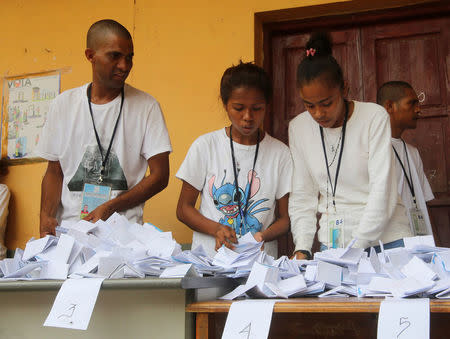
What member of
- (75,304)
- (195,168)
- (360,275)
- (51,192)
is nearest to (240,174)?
(195,168)

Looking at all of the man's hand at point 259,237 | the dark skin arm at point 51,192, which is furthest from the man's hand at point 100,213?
the man's hand at point 259,237

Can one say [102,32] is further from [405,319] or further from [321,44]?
[405,319]

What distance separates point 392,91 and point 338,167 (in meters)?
1.21

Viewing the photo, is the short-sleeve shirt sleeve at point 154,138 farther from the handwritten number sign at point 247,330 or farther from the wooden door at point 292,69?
the handwritten number sign at point 247,330

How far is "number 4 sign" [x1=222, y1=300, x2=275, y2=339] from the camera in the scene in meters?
1.13

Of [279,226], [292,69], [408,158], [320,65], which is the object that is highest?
[292,69]

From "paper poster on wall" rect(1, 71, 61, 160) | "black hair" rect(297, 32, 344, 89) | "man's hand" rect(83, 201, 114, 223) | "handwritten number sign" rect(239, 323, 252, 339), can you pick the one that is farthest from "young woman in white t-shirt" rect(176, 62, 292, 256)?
"paper poster on wall" rect(1, 71, 61, 160)

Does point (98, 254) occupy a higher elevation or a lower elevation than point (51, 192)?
lower

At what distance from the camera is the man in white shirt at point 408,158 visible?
107 inches

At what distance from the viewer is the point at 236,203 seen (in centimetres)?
241

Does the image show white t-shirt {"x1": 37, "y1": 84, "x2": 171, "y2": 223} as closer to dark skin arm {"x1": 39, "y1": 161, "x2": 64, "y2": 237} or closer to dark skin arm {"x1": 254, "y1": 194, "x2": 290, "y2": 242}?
dark skin arm {"x1": 39, "y1": 161, "x2": 64, "y2": 237}

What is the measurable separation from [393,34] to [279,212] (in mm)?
1654

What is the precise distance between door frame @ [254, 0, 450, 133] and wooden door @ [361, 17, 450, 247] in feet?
0.21

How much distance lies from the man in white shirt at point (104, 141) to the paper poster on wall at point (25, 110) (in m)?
1.45
